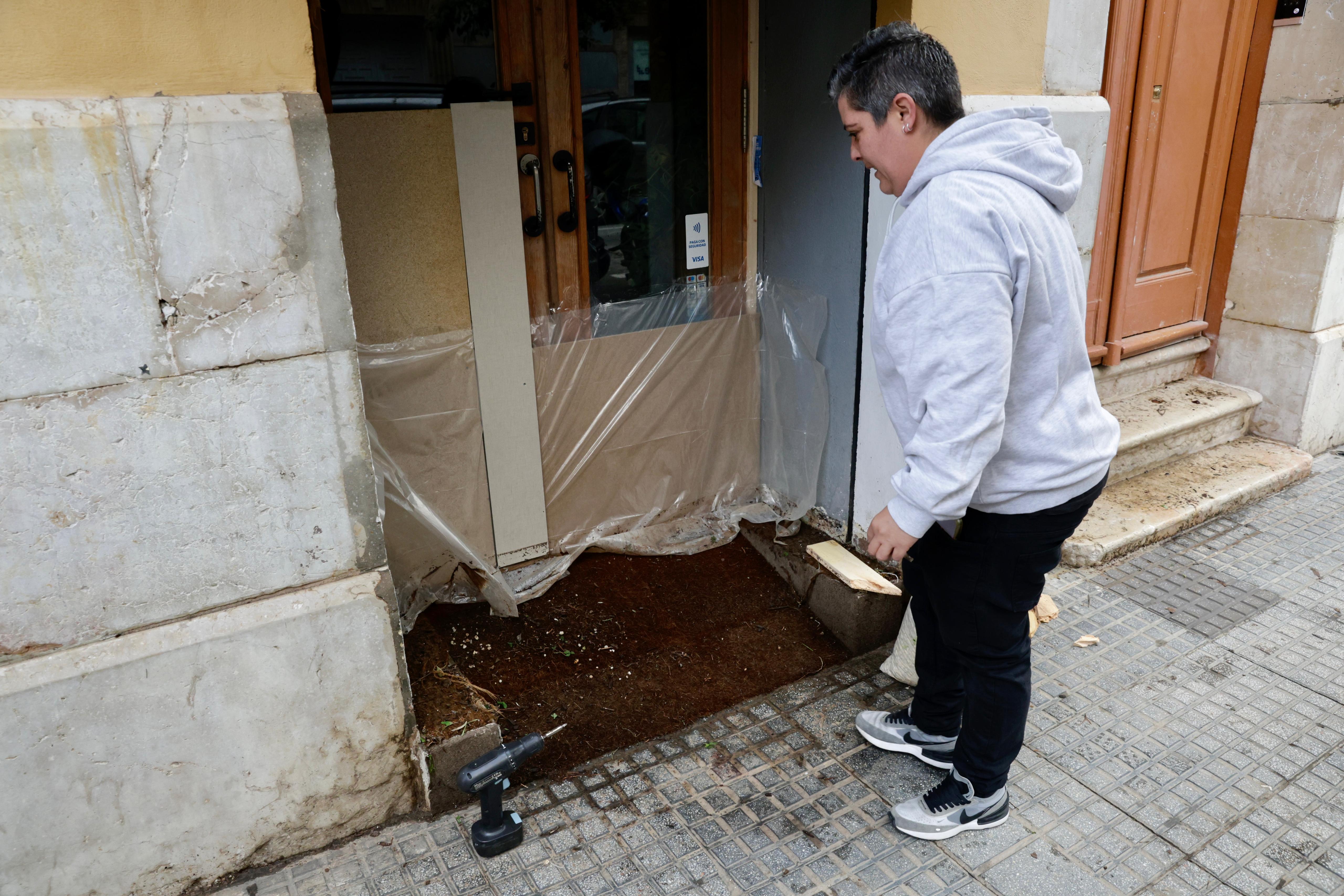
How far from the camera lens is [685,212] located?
4188 mm

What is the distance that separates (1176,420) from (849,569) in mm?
2431

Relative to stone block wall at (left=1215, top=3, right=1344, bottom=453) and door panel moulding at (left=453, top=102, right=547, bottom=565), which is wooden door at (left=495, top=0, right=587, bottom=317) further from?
stone block wall at (left=1215, top=3, right=1344, bottom=453)

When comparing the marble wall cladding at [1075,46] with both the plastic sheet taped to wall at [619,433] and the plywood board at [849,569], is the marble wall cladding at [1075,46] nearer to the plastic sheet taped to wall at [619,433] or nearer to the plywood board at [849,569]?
the plastic sheet taped to wall at [619,433]

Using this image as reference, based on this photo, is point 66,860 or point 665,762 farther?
point 665,762

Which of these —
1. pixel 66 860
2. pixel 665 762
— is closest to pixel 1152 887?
pixel 665 762

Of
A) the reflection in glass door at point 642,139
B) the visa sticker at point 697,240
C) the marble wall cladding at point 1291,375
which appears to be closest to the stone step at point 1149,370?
the marble wall cladding at point 1291,375

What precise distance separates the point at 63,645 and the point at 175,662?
262 millimetres

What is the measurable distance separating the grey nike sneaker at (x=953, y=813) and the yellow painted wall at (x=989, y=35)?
2.42 m

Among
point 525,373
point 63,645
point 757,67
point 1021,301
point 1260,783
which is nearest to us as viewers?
point 1021,301

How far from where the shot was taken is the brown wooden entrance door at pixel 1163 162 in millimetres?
4473

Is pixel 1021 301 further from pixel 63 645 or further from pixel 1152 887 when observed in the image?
pixel 63 645

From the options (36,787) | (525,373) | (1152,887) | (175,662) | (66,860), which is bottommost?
(1152,887)

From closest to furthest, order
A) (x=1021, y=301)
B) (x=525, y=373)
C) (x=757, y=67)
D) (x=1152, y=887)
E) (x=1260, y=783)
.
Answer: (x=1021, y=301), (x=1152, y=887), (x=1260, y=783), (x=525, y=373), (x=757, y=67)

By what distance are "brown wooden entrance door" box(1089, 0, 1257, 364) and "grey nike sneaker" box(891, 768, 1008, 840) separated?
2.94 m
